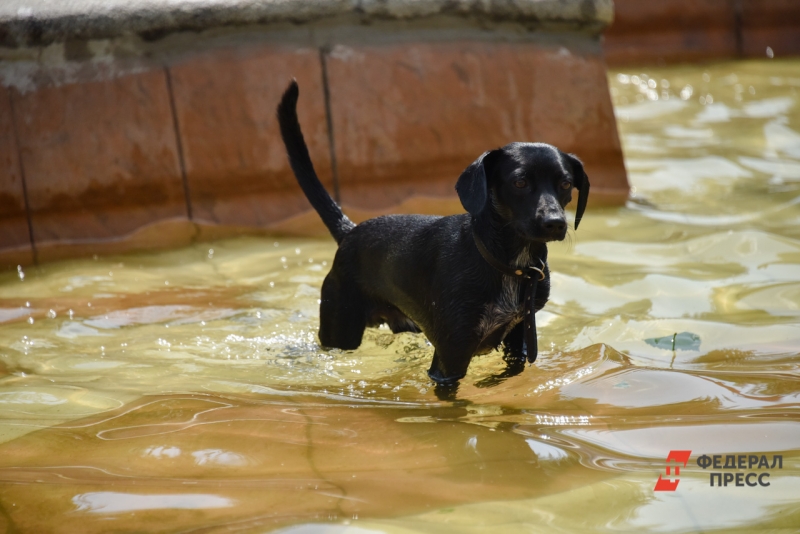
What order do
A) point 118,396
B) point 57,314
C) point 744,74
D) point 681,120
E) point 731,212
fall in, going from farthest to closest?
point 744,74 < point 681,120 < point 731,212 < point 57,314 < point 118,396

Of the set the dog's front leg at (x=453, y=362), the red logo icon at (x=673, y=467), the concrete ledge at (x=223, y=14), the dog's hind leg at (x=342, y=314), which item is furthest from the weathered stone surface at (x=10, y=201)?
the red logo icon at (x=673, y=467)

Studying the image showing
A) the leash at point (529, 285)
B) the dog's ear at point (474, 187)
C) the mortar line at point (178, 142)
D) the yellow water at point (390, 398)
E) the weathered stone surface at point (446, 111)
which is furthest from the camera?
the weathered stone surface at point (446, 111)

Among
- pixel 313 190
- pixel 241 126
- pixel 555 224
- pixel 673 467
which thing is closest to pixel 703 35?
pixel 241 126

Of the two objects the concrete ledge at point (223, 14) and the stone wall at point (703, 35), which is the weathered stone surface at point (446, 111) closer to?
the concrete ledge at point (223, 14)

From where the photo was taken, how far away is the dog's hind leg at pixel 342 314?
12.5ft

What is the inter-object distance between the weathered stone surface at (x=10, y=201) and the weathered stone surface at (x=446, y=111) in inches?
79.8

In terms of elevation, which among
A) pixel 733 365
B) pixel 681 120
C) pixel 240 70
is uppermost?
pixel 240 70

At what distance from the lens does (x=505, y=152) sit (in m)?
3.24

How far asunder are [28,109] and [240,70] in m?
1.34

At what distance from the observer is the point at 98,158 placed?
5.44 metres

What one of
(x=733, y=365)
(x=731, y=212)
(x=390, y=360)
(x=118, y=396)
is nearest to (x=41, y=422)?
(x=118, y=396)

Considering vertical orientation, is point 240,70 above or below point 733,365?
above

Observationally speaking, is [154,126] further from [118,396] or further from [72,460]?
[72,460]

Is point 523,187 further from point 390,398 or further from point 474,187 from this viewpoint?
point 390,398
